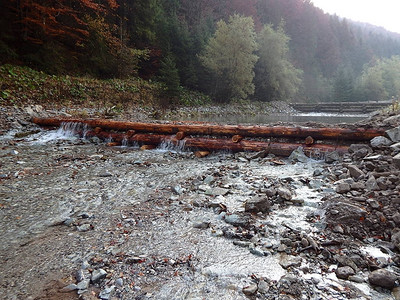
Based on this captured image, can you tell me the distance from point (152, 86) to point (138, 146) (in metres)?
16.2

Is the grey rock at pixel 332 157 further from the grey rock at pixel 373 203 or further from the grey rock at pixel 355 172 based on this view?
the grey rock at pixel 373 203

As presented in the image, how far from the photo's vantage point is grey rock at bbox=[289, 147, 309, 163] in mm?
6065

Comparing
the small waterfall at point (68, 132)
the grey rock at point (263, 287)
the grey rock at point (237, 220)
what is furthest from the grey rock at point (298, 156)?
the small waterfall at point (68, 132)

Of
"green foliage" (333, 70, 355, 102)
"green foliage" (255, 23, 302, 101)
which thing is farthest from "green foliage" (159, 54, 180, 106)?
"green foliage" (333, 70, 355, 102)

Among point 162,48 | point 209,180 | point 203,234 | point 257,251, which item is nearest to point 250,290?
point 257,251

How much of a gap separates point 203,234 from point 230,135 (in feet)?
16.5

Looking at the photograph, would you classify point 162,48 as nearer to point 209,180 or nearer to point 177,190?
point 209,180

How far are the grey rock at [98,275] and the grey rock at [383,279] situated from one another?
7.22ft

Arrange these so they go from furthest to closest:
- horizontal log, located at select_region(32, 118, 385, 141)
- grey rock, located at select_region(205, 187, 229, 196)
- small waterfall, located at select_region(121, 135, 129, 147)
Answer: small waterfall, located at select_region(121, 135, 129, 147), horizontal log, located at select_region(32, 118, 385, 141), grey rock, located at select_region(205, 187, 229, 196)

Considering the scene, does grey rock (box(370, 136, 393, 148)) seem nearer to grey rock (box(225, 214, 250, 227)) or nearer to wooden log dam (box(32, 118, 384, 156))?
wooden log dam (box(32, 118, 384, 156))

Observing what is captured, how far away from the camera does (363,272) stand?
203 cm

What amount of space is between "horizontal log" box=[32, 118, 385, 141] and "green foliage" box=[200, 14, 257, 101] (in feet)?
72.0

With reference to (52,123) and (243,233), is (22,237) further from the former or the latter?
(52,123)

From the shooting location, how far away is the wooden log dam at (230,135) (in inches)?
246
